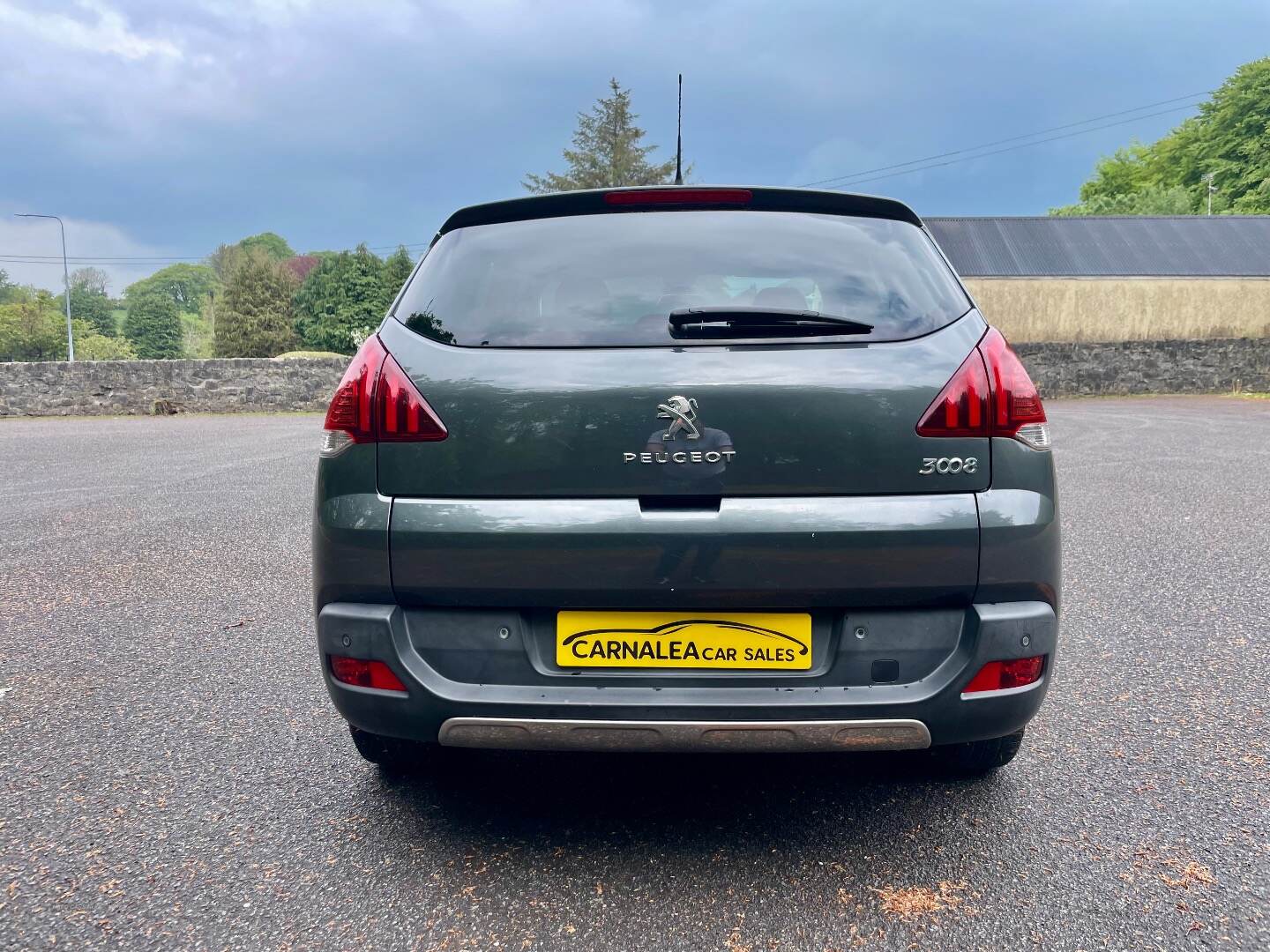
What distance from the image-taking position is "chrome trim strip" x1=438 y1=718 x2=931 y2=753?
Result: 2061mm

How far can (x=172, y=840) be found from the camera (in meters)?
2.40

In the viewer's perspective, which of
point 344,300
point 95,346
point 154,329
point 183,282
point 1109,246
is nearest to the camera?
point 1109,246

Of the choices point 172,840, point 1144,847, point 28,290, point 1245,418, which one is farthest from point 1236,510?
point 28,290

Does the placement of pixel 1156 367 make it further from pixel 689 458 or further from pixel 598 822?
pixel 689 458

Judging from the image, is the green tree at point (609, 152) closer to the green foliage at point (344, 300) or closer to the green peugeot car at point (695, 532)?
the green foliage at point (344, 300)

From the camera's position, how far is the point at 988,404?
7.06 feet

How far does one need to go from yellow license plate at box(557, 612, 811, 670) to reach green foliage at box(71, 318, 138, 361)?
103636 mm

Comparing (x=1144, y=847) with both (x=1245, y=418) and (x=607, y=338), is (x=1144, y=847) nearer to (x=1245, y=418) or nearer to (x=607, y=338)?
(x=607, y=338)

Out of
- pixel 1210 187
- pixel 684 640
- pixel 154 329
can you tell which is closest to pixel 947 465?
pixel 684 640

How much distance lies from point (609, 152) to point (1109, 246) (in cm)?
2740

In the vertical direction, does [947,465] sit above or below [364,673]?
above

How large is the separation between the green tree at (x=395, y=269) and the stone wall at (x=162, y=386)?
51413mm

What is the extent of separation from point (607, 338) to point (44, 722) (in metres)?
2.50

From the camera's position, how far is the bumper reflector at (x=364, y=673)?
85.7 inches
